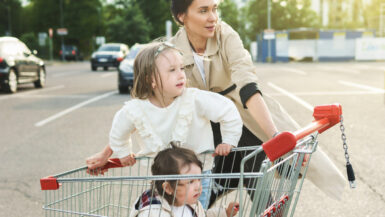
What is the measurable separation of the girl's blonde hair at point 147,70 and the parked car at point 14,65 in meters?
12.4

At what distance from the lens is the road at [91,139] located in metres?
4.30

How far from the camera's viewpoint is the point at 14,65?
14.3 metres

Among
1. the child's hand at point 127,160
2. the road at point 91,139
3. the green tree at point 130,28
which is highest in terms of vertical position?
the green tree at point 130,28

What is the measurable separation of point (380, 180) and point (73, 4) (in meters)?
69.6

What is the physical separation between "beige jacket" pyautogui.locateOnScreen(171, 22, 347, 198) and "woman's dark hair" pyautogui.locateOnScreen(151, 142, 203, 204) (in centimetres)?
56

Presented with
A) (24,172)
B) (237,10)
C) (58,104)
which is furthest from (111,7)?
(24,172)

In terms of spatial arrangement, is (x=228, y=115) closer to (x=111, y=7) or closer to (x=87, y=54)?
(x=87, y=54)

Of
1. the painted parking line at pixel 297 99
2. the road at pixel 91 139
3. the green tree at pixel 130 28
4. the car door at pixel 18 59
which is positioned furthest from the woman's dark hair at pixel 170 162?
the green tree at pixel 130 28

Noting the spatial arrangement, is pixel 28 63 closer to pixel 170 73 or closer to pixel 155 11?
pixel 170 73

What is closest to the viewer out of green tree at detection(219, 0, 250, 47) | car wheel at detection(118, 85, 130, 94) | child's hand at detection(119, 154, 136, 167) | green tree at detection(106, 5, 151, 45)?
child's hand at detection(119, 154, 136, 167)

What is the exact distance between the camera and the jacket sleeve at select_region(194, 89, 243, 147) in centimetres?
238

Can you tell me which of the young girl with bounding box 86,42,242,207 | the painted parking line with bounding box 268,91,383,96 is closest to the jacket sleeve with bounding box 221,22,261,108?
the young girl with bounding box 86,42,242,207

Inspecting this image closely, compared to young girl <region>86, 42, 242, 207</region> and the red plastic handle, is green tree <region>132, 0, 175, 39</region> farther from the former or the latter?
the red plastic handle

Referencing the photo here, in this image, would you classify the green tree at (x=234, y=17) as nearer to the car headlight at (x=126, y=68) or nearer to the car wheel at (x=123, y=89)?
the car wheel at (x=123, y=89)
